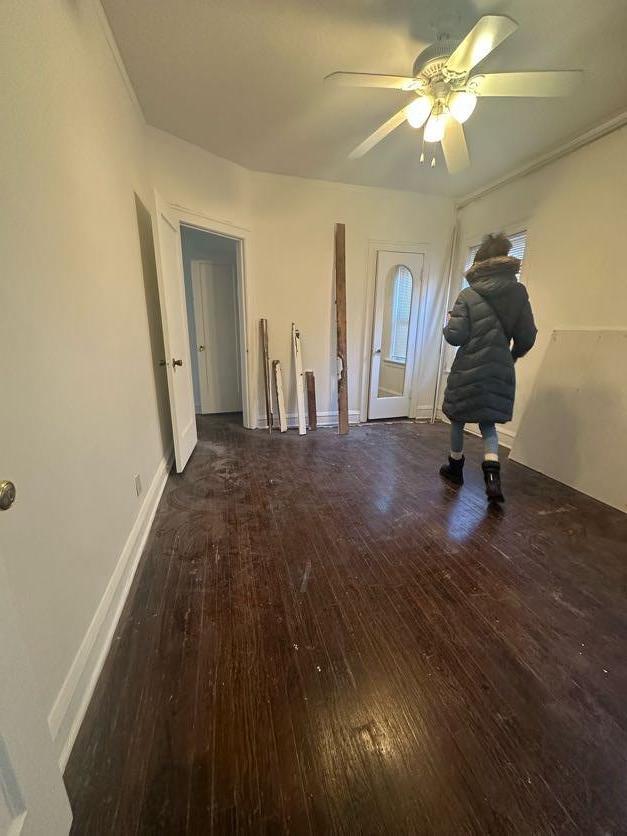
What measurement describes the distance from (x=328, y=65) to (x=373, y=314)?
7.39 feet

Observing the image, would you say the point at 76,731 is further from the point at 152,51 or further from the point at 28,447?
the point at 152,51

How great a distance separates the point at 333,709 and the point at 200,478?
6.18 ft

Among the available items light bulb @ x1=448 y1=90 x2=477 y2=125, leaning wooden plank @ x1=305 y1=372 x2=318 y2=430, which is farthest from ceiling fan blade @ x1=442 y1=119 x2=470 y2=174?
leaning wooden plank @ x1=305 y1=372 x2=318 y2=430

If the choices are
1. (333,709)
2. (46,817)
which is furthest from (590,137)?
(46,817)

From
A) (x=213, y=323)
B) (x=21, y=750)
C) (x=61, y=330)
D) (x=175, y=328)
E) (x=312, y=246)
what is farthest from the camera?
(x=213, y=323)

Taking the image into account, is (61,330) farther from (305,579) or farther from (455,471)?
(455,471)

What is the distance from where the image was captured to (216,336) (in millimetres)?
4328

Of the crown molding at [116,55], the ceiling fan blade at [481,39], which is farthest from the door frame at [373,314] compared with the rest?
the crown molding at [116,55]

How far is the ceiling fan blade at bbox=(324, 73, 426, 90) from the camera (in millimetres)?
1548

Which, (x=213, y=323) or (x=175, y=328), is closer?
(x=175, y=328)

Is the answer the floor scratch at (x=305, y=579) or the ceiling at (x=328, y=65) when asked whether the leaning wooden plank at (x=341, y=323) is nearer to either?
the ceiling at (x=328, y=65)

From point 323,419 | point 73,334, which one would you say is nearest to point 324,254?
point 323,419

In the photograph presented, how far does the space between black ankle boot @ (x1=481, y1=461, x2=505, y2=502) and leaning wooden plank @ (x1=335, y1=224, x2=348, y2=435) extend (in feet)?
5.54

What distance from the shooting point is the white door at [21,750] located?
0.54 m
